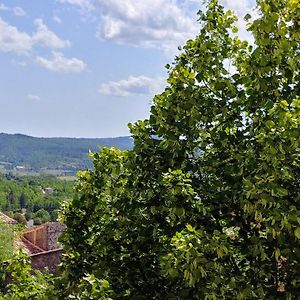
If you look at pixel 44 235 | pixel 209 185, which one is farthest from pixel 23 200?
pixel 209 185

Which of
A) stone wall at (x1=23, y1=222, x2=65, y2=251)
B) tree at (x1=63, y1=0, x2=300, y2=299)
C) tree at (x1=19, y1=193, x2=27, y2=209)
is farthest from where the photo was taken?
tree at (x1=19, y1=193, x2=27, y2=209)

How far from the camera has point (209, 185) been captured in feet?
17.5

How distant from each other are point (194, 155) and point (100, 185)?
1116 millimetres

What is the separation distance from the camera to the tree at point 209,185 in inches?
177

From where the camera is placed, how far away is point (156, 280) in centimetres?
555

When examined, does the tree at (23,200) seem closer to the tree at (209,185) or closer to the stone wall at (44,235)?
the stone wall at (44,235)

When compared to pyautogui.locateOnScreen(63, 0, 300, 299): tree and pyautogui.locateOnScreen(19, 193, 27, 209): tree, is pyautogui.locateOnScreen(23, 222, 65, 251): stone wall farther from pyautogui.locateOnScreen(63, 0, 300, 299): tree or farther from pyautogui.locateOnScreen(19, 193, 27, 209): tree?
pyautogui.locateOnScreen(19, 193, 27, 209): tree

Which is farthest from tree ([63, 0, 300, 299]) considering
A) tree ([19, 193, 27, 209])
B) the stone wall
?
tree ([19, 193, 27, 209])

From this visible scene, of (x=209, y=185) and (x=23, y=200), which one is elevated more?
(x=209, y=185)

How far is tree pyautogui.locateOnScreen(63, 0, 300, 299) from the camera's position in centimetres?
450

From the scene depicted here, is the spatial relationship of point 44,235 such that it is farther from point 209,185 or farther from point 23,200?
point 23,200

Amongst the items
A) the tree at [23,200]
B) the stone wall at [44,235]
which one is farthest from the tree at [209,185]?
the tree at [23,200]

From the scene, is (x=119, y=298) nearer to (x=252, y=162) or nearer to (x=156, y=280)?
(x=156, y=280)

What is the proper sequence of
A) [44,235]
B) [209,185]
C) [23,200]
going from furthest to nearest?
[23,200]
[44,235]
[209,185]
